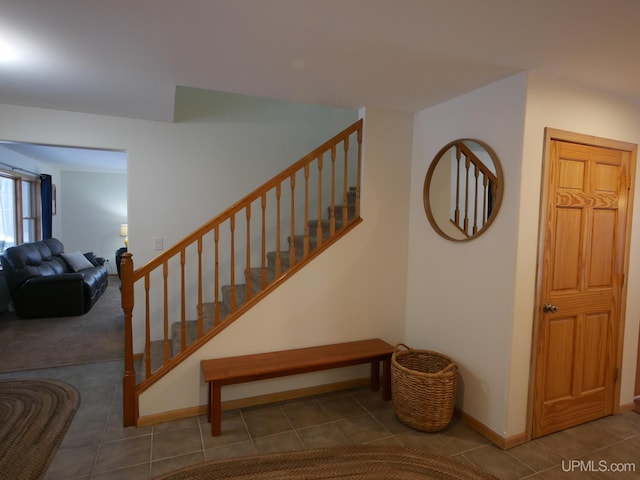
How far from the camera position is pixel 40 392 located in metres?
2.82

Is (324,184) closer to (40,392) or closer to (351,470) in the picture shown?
(351,470)

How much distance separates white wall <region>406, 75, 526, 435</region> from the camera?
2.23 meters

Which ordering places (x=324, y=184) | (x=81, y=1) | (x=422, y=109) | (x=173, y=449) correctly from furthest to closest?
(x=324, y=184) → (x=422, y=109) → (x=173, y=449) → (x=81, y=1)

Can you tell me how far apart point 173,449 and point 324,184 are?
2.76m

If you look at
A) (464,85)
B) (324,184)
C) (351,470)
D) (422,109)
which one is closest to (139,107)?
(324,184)

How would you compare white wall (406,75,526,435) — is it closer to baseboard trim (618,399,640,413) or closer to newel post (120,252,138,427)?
baseboard trim (618,399,640,413)

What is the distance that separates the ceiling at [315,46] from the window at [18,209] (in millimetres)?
3838

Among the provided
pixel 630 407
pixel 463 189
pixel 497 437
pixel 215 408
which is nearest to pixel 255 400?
pixel 215 408

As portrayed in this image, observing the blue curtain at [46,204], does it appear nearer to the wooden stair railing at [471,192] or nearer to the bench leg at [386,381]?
the bench leg at [386,381]

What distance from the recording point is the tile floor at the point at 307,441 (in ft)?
6.73

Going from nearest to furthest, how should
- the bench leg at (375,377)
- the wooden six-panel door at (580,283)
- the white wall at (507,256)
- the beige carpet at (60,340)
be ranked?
the white wall at (507,256), the wooden six-panel door at (580,283), the bench leg at (375,377), the beige carpet at (60,340)

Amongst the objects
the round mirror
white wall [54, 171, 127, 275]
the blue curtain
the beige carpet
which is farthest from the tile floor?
white wall [54, 171, 127, 275]

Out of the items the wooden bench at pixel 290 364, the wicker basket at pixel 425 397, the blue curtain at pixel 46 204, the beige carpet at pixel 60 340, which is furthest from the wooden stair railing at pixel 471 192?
the blue curtain at pixel 46 204

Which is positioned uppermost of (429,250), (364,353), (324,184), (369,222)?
(324,184)
